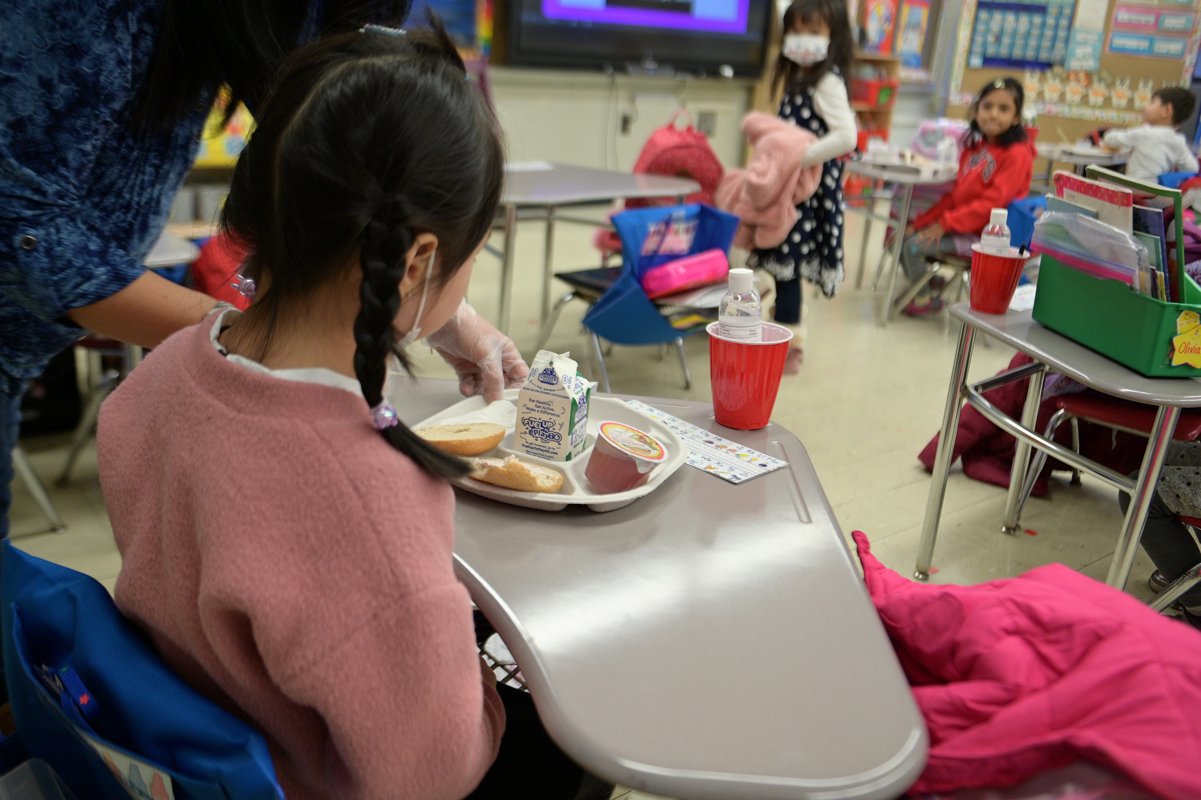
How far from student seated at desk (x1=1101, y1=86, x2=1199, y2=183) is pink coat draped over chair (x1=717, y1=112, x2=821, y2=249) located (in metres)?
1.98

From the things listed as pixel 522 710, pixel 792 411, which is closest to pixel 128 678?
pixel 522 710

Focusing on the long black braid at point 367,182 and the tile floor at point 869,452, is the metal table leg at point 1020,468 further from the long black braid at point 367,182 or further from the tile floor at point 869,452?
the long black braid at point 367,182

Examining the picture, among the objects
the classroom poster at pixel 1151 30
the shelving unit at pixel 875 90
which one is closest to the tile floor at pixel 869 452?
the shelving unit at pixel 875 90

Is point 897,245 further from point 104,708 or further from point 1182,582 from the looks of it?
point 104,708

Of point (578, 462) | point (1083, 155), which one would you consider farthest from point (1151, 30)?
point (578, 462)

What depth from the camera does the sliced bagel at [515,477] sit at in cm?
107

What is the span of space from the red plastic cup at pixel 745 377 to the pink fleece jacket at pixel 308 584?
0.60 m

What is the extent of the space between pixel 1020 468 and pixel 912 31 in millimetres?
6457

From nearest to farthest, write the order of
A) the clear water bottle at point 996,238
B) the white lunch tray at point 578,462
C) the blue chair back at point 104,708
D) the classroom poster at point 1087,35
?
the blue chair back at point 104,708, the white lunch tray at point 578,462, the clear water bottle at point 996,238, the classroom poster at point 1087,35

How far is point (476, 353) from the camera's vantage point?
4.20 feet

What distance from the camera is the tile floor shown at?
2428 millimetres

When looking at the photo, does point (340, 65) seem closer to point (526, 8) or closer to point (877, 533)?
point (877, 533)

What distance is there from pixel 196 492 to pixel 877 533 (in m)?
2.11

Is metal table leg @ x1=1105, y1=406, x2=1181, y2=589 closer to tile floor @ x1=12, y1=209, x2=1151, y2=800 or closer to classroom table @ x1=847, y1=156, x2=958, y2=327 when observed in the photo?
tile floor @ x1=12, y1=209, x2=1151, y2=800
